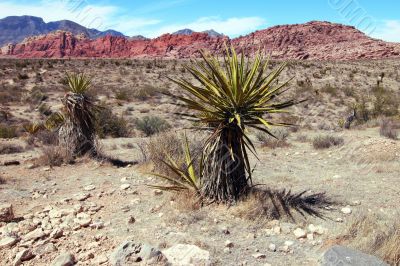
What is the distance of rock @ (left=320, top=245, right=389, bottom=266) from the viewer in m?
3.63

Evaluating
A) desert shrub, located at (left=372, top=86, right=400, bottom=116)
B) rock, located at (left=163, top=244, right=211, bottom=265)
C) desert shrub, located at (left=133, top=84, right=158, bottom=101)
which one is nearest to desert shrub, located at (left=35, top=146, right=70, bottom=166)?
rock, located at (left=163, top=244, right=211, bottom=265)

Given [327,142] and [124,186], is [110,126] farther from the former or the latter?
[327,142]

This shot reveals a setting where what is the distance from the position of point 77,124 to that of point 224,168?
4595mm

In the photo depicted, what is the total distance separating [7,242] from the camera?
4.45m

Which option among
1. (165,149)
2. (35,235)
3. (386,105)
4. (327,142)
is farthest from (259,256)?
(386,105)

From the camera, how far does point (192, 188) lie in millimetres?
5789

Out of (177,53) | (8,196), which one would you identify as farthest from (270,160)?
(177,53)

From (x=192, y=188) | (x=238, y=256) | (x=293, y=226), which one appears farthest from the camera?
(x=192, y=188)

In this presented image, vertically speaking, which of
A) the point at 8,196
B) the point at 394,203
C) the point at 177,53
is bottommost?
the point at 8,196

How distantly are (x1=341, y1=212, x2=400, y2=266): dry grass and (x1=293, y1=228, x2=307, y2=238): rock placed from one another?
1.40 ft

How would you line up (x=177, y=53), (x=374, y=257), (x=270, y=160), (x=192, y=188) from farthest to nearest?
(x=177, y=53) < (x=270, y=160) < (x=192, y=188) < (x=374, y=257)

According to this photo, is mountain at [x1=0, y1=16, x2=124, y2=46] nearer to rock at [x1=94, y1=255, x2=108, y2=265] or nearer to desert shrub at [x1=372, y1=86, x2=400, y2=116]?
desert shrub at [x1=372, y1=86, x2=400, y2=116]

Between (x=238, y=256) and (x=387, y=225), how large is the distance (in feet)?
6.58

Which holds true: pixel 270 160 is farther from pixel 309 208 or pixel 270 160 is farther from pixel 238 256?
pixel 238 256
